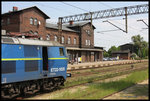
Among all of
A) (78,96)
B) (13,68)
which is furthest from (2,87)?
(78,96)

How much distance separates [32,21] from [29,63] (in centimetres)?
3418

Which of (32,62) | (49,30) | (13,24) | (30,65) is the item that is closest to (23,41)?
(32,62)

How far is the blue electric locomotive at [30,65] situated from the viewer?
32.2 feet

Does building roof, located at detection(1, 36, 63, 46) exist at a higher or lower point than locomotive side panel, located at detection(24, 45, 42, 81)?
higher

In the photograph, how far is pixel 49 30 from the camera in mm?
48812

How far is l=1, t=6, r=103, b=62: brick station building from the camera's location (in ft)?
135

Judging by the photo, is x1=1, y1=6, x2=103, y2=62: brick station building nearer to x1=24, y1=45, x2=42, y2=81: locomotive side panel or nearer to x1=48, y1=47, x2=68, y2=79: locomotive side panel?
x1=48, y1=47, x2=68, y2=79: locomotive side panel

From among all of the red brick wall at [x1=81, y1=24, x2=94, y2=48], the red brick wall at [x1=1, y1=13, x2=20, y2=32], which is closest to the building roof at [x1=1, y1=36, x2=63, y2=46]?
the red brick wall at [x1=1, y1=13, x2=20, y2=32]

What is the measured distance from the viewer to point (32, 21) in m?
43.7

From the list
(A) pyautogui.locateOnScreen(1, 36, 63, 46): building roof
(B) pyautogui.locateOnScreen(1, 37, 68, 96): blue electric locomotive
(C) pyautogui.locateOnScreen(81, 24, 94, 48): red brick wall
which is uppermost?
(C) pyautogui.locateOnScreen(81, 24, 94, 48): red brick wall

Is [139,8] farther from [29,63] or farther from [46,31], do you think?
[46,31]

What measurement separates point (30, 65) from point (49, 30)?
38469 mm

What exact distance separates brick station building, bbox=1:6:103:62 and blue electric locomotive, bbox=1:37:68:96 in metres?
16.5

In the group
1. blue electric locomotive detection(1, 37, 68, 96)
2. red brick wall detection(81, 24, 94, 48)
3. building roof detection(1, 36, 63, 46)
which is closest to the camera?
blue electric locomotive detection(1, 37, 68, 96)
